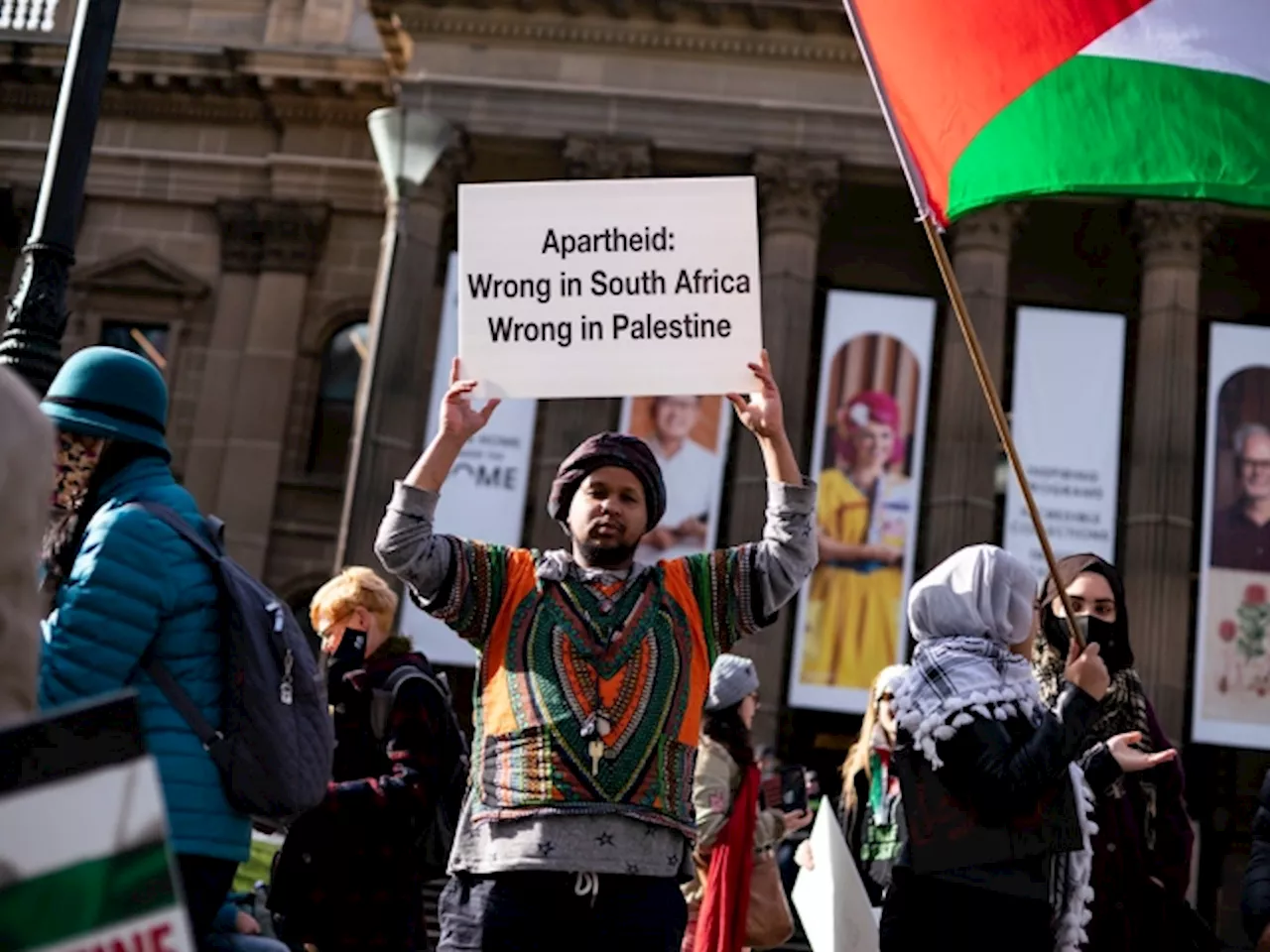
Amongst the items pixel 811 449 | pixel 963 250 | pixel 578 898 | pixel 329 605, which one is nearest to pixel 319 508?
pixel 811 449

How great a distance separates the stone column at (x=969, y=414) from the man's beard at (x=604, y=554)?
17802 mm

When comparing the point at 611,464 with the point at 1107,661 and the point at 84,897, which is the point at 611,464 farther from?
the point at 84,897

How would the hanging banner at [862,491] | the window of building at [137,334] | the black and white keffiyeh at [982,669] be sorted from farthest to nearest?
the window of building at [137,334] < the hanging banner at [862,491] < the black and white keffiyeh at [982,669]

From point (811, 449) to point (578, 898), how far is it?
18587mm

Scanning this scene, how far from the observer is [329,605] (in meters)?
5.74

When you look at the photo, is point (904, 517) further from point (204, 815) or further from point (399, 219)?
point (204, 815)

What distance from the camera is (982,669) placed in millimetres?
4660

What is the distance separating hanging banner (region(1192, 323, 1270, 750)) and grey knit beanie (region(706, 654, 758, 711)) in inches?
583

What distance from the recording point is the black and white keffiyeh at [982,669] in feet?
15.2

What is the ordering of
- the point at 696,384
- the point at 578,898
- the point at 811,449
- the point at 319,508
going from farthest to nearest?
the point at 319,508
the point at 811,449
the point at 696,384
the point at 578,898

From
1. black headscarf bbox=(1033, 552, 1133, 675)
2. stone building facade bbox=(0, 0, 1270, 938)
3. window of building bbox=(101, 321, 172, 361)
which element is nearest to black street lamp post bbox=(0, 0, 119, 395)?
black headscarf bbox=(1033, 552, 1133, 675)

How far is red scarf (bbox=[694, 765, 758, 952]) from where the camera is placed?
6324mm

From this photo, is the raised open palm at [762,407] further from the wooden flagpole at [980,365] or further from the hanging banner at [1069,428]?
the hanging banner at [1069,428]

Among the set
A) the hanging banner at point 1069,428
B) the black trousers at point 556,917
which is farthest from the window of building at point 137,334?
the black trousers at point 556,917
